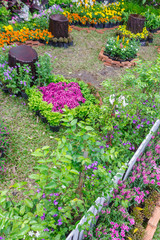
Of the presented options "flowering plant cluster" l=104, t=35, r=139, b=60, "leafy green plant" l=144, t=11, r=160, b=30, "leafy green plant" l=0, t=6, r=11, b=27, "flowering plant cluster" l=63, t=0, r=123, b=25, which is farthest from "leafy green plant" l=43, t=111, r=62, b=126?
"leafy green plant" l=144, t=11, r=160, b=30

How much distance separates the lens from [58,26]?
6.73m

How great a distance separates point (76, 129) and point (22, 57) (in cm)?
193

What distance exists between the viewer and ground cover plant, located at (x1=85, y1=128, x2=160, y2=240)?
90.3 inches

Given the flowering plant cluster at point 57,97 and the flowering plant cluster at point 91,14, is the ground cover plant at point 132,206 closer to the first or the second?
the flowering plant cluster at point 57,97

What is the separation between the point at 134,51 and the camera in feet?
21.2

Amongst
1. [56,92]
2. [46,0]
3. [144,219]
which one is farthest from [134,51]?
[144,219]

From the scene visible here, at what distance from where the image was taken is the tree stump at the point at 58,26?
669 centimetres

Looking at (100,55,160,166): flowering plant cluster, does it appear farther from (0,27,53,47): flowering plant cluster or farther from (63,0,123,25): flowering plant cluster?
(63,0,123,25): flowering plant cluster

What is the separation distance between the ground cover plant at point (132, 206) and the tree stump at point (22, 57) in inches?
116

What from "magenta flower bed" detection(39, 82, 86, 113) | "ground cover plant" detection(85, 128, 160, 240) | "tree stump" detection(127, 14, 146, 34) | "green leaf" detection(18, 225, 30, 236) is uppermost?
"tree stump" detection(127, 14, 146, 34)

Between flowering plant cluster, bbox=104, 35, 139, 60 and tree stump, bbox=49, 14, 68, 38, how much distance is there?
5.21 ft

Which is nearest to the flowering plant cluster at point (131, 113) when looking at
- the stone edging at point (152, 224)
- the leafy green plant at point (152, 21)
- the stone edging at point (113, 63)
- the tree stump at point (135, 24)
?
the stone edging at point (152, 224)

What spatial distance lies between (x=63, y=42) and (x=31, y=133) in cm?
424

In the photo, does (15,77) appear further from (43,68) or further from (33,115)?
(33,115)
